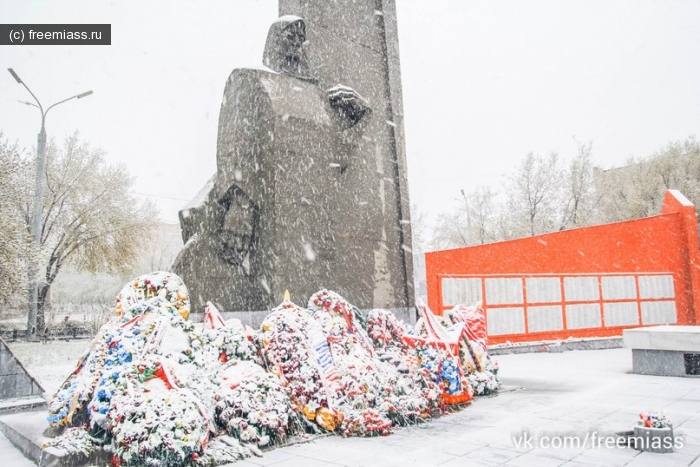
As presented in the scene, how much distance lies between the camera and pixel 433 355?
507cm

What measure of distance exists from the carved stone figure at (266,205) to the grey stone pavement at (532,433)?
1.74 metres

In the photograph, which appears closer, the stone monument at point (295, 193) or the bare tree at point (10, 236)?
the stone monument at point (295, 193)

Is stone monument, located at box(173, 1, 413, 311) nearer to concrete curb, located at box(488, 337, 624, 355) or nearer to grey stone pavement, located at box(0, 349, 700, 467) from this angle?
grey stone pavement, located at box(0, 349, 700, 467)

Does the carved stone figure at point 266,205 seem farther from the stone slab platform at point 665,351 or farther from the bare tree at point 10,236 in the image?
the bare tree at point 10,236

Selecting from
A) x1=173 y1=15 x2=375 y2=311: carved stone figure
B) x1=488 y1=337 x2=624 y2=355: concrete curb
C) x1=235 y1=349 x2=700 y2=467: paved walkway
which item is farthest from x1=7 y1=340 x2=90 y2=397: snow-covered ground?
x1=488 y1=337 x2=624 y2=355: concrete curb

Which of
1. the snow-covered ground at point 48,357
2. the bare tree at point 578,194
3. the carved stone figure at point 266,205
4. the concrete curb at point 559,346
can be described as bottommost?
the concrete curb at point 559,346

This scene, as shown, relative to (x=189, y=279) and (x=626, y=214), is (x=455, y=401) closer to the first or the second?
(x=189, y=279)

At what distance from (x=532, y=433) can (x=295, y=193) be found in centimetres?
303

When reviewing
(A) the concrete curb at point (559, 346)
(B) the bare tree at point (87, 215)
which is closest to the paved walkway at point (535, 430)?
(A) the concrete curb at point (559, 346)

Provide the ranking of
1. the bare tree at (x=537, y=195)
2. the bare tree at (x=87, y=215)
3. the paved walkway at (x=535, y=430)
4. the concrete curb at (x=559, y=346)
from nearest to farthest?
the paved walkway at (x=535, y=430) → the concrete curb at (x=559, y=346) → the bare tree at (x=87, y=215) → the bare tree at (x=537, y=195)

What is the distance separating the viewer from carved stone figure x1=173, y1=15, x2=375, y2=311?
5.06 m

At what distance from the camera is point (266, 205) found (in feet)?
16.6

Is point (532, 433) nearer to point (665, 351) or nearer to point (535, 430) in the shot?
point (535, 430)

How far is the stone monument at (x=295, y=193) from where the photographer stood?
16.7 ft
